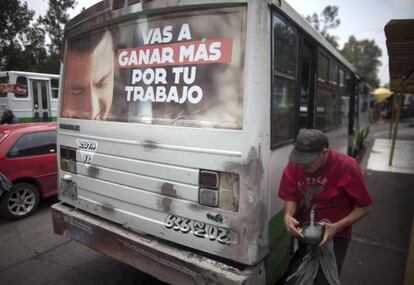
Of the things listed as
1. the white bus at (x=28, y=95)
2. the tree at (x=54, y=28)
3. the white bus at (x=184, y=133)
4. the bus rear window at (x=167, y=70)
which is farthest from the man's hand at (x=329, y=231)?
the tree at (x=54, y=28)

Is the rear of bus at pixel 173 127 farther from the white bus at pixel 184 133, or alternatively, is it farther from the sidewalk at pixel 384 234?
the sidewalk at pixel 384 234

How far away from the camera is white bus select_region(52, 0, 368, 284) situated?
2424 mm

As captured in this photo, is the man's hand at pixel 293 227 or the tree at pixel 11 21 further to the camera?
the tree at pixel 11 21

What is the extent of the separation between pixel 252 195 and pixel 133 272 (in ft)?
7.28

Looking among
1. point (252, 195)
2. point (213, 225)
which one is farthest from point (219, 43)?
point (213, 225)

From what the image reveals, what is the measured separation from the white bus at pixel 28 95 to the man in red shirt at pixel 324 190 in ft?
40.1

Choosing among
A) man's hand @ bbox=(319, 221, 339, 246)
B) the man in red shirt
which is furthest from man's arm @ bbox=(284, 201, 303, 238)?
man's hand @ bbox=(319, 221, 339, 246)

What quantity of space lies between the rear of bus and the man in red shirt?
0.24 meters

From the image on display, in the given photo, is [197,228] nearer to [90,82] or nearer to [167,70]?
[167,70]

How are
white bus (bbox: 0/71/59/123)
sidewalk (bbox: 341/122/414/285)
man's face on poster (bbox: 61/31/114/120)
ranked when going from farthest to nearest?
white bus (bbox: 0/71/59/123), sidewalk (bbox: 341/122/414/285), man's face on poster (bbox: 61/31/114/120)

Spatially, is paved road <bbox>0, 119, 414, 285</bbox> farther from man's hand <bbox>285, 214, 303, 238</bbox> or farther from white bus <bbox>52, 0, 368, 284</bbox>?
man's hand <bbox>285, 214, 303, 238</bbox>

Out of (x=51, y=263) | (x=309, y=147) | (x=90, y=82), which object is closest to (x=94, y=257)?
(x=51, y=263)

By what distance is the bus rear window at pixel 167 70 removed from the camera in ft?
8.16

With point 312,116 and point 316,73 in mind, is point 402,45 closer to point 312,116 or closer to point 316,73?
point 316,73
